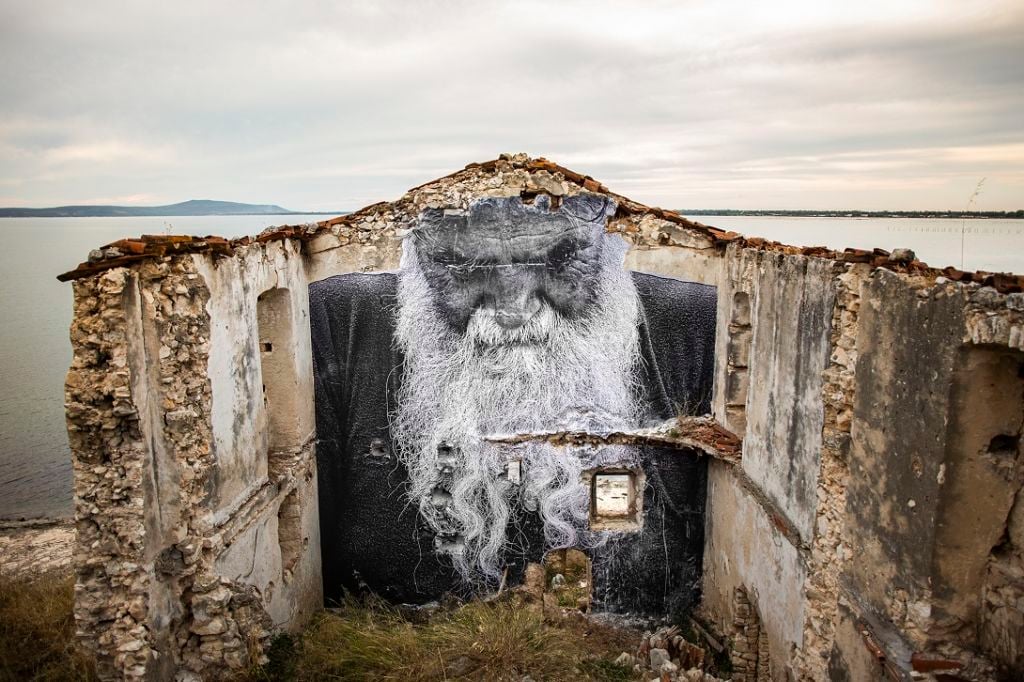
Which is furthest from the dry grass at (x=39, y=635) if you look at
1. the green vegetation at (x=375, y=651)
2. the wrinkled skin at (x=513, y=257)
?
the wrinkled skin at (x=513, y=257)

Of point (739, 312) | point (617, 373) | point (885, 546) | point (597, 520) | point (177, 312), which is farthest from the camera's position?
point (597, 520)

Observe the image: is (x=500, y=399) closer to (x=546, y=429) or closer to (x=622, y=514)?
(x=546, y=429)

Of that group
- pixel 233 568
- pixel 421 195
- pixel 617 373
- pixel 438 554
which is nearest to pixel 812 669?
pixel 617 373

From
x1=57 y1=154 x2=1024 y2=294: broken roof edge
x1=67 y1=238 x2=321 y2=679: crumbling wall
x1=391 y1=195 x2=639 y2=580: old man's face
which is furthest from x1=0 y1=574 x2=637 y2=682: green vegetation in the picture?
x1=57 y1=154 x2=1024 y2=294: broken roof edge

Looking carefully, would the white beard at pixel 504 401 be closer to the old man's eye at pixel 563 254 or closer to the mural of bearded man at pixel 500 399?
the mural of bearded man at pixel 500 399

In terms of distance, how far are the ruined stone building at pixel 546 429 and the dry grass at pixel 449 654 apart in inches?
28.5

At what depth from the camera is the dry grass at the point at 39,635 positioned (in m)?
6.19

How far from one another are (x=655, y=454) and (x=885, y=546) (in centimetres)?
443

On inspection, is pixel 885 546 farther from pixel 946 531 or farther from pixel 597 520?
pixel 597 520

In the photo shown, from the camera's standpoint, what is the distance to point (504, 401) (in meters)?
9.22

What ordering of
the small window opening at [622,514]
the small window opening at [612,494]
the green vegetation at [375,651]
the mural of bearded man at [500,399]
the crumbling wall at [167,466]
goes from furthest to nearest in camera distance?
the small window opening at [612,494] → the small window opening at [622,514] → the mural of bearded man at [500,399] → the green vegetation at [375,651] → the crumbling wall at [167,466]

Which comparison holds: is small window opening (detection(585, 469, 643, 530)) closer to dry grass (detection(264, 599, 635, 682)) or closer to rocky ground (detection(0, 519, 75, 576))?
dry grass (detection(264, 599, 635, 682))

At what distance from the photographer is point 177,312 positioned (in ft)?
19.7

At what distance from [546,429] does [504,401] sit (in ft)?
2.29
